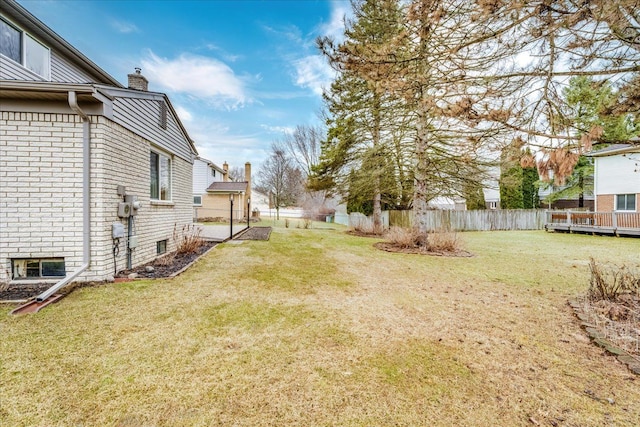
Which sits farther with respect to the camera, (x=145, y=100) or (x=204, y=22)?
(x=204, y=22)

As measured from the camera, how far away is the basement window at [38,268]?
488 cm

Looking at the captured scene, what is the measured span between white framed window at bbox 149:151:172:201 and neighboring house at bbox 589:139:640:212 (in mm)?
20277

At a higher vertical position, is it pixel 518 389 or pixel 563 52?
pixel 563 52

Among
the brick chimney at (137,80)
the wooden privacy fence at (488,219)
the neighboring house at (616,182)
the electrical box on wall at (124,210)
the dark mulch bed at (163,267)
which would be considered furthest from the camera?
the wooden privacy fence at (488,219)

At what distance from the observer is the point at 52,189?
15.9 feet

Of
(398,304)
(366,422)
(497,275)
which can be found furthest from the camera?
(497,275)

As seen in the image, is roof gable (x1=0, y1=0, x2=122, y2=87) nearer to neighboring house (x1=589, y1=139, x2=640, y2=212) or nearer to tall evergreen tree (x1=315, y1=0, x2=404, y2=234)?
tall evergreen tree (x1=315, y1=0, x2=404, y2=234)

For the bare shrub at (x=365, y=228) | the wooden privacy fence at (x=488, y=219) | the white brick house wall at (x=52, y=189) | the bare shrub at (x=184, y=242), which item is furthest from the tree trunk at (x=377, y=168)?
the white brick house wall at (x=52, y=189)

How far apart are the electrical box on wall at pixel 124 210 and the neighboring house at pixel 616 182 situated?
20814 mm

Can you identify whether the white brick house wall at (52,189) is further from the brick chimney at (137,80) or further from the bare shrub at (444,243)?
the bare shrub at (444,243)

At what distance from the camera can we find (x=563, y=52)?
403cm

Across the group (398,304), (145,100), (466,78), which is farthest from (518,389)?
(145,100)

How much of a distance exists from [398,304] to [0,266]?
22.0ft

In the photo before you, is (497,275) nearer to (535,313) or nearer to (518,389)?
(535,313)
